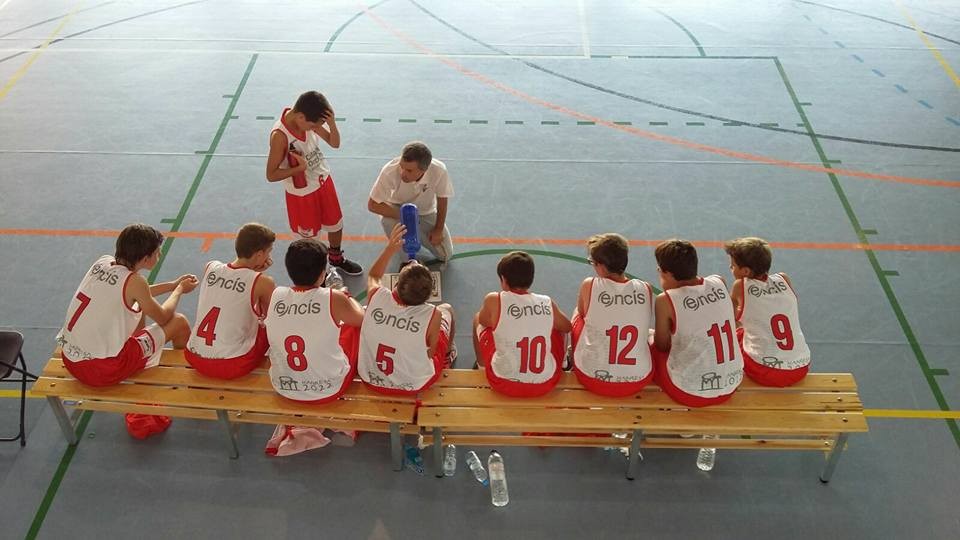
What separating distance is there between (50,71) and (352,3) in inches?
173

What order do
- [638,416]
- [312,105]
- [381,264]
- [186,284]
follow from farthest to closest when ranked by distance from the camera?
[312,105], [186,284], [381,264], [638,416]

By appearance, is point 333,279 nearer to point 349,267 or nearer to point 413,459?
point 349,267

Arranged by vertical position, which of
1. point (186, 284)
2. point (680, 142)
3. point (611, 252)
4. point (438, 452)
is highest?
point (611, 252)

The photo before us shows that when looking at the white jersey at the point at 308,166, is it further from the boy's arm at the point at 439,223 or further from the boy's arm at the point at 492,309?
the boy's arm at the point at 492,309

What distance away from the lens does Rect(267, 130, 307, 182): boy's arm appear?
5645mm

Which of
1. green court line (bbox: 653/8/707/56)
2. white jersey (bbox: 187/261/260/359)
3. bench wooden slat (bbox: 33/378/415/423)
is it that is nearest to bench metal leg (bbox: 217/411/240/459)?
bench wooden slat (bbox: 33/378/415/423)

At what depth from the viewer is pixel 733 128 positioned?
8438 millimetres

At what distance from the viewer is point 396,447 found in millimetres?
4664

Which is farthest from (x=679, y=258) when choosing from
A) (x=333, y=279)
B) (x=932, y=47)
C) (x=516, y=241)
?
(x=932, y=47)

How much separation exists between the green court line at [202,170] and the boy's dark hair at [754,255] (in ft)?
15.3

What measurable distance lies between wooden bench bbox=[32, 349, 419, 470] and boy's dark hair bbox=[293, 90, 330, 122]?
1.88 metres

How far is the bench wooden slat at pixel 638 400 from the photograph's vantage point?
14.9ft

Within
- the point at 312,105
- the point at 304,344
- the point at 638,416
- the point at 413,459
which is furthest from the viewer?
the point at 312,105

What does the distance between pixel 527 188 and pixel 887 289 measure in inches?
132
